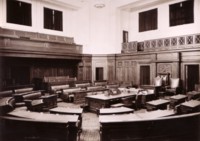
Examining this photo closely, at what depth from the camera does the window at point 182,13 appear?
38.3ft

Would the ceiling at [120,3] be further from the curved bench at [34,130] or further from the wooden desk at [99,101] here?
the curved bench at [34,130]

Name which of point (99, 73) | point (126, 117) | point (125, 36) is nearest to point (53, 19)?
point (99, 73)

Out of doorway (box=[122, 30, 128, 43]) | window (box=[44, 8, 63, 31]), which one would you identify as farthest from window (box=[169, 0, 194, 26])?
window (box=[44, 8, 63, 31])

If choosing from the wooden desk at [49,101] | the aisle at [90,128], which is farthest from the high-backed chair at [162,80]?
the wooden desk at [49,101]

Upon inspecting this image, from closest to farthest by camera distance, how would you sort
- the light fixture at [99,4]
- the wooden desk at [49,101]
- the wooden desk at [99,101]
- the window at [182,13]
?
1. the wooden desk at [99,101]
2. the wooden desk at [49,101]
3. the window at [182,13]
4. the light fixture at [99,4]

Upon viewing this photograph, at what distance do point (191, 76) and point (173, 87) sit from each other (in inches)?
46.9

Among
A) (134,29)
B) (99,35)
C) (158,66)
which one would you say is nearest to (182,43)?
(158,66)

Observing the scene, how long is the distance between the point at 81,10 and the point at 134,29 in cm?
431

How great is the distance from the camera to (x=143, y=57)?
12.2 meters

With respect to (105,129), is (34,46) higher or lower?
higher

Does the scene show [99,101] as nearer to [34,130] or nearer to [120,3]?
[34,130]

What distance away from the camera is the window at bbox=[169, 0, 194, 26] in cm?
1169

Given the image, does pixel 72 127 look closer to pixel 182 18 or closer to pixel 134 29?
pixel 182 18

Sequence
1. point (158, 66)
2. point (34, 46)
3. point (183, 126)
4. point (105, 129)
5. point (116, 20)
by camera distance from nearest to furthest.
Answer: point (105, 129), point (183, 126), point (34, 46), point (158, 66), point (116, 20)
